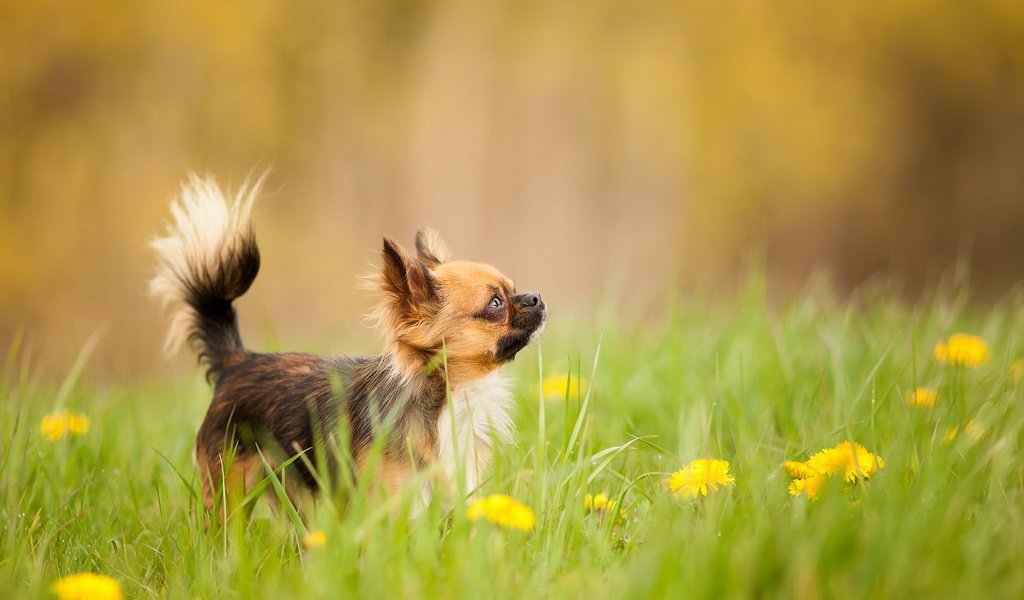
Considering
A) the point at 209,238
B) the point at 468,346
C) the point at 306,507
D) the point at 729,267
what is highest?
the point at 209,238

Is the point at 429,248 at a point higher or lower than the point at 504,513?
higher

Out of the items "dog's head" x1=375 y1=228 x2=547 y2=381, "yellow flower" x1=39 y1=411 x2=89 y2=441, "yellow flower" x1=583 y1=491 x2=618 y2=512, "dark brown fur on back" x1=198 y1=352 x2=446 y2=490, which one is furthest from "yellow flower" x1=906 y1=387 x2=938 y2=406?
"yellow flower" x1=39 y1=411 x2=89 y2=441

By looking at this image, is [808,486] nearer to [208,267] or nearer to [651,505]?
[651,505]

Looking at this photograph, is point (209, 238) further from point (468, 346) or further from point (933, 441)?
point (933, 441)

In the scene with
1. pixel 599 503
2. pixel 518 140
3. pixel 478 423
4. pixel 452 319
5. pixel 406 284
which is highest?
pixel 518 140

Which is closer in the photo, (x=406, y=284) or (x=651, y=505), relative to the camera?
(x=651, y=505)

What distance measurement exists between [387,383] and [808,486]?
156 centimetres

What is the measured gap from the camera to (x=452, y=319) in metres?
3.25

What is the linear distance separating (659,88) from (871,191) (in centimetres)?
487

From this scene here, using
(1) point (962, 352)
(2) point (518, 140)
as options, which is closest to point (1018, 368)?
(1) point (962, 352)

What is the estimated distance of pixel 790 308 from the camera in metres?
4.65

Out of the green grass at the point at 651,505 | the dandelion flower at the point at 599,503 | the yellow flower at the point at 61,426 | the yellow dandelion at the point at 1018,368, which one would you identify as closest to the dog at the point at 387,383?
the green grass at the point at 651,505

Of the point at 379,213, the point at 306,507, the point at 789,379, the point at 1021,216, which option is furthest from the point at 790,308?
the point at 1021,216

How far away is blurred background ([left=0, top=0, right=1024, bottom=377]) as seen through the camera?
1203cm
